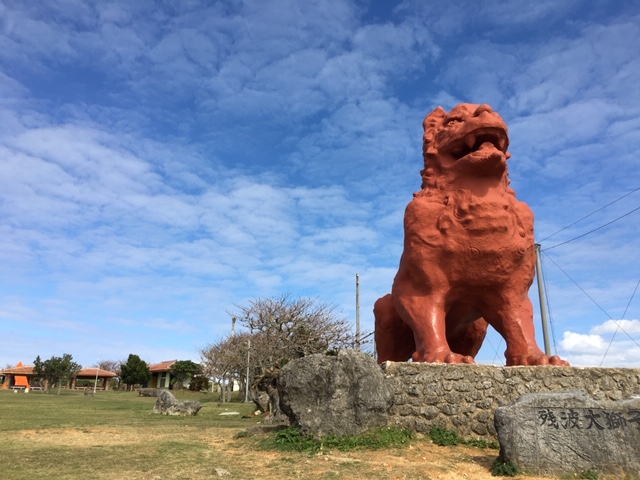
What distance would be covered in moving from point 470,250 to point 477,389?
1855 millimetres

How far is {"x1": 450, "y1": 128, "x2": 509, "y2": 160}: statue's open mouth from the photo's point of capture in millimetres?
6987

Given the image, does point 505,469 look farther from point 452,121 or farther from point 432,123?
point 432,123

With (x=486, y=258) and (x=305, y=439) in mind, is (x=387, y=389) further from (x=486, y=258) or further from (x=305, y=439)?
(x=486, y=258)

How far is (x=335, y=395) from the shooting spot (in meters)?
6.01

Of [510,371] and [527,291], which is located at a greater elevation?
[527,291]

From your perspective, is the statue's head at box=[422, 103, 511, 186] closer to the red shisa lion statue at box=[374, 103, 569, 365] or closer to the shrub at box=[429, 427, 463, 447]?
the red shisa lion statue at box=[374, 103, 569, 365]

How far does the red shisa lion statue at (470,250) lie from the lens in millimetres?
6820

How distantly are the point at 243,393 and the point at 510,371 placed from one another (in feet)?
86.6

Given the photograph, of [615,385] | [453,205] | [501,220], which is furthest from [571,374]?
[453,205]

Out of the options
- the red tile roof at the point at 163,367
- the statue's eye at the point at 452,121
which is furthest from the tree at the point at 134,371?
the statue's eye at the point at 452,121

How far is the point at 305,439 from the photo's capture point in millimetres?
5859

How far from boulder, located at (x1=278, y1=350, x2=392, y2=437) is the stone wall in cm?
36

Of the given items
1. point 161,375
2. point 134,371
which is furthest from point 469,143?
point 161,375

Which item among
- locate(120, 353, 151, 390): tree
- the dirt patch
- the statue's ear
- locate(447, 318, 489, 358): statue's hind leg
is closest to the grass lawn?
the dirt patch
